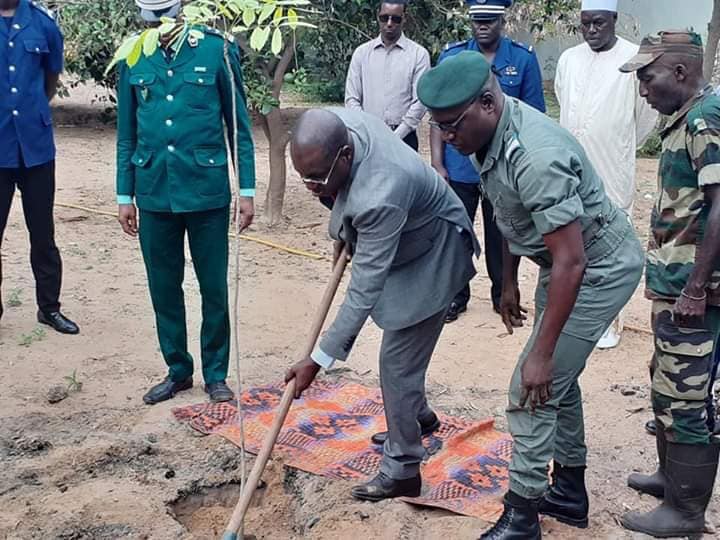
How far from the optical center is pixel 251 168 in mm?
4488

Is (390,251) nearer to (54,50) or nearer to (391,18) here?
(391,18)

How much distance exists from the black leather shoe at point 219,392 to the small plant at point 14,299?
6.74ft

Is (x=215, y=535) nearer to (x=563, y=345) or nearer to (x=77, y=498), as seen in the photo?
(x=77, y=498)

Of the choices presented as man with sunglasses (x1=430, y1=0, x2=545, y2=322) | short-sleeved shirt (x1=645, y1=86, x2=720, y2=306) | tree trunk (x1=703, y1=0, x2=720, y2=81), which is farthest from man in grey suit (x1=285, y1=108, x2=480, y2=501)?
tree trunk (x1=703, y1=0, x2=720, y2=81)

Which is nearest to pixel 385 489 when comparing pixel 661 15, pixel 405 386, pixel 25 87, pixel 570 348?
pixel 405 386

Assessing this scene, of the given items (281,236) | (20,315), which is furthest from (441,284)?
(281,236)

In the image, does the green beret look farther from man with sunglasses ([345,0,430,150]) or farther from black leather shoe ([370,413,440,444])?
man with sunglasses ([345,0,430,150])

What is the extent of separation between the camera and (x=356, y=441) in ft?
14.1

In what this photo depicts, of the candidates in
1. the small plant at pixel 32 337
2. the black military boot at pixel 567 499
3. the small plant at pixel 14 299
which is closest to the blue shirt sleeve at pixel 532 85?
the black military boot at pixel 567 499

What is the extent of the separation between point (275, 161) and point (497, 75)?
10.1 feet

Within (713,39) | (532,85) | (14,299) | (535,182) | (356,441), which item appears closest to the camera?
(535,182)

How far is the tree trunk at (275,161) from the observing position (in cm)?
800

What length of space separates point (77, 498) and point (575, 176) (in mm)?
2435

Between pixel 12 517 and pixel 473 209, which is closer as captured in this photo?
pixel 12 517
